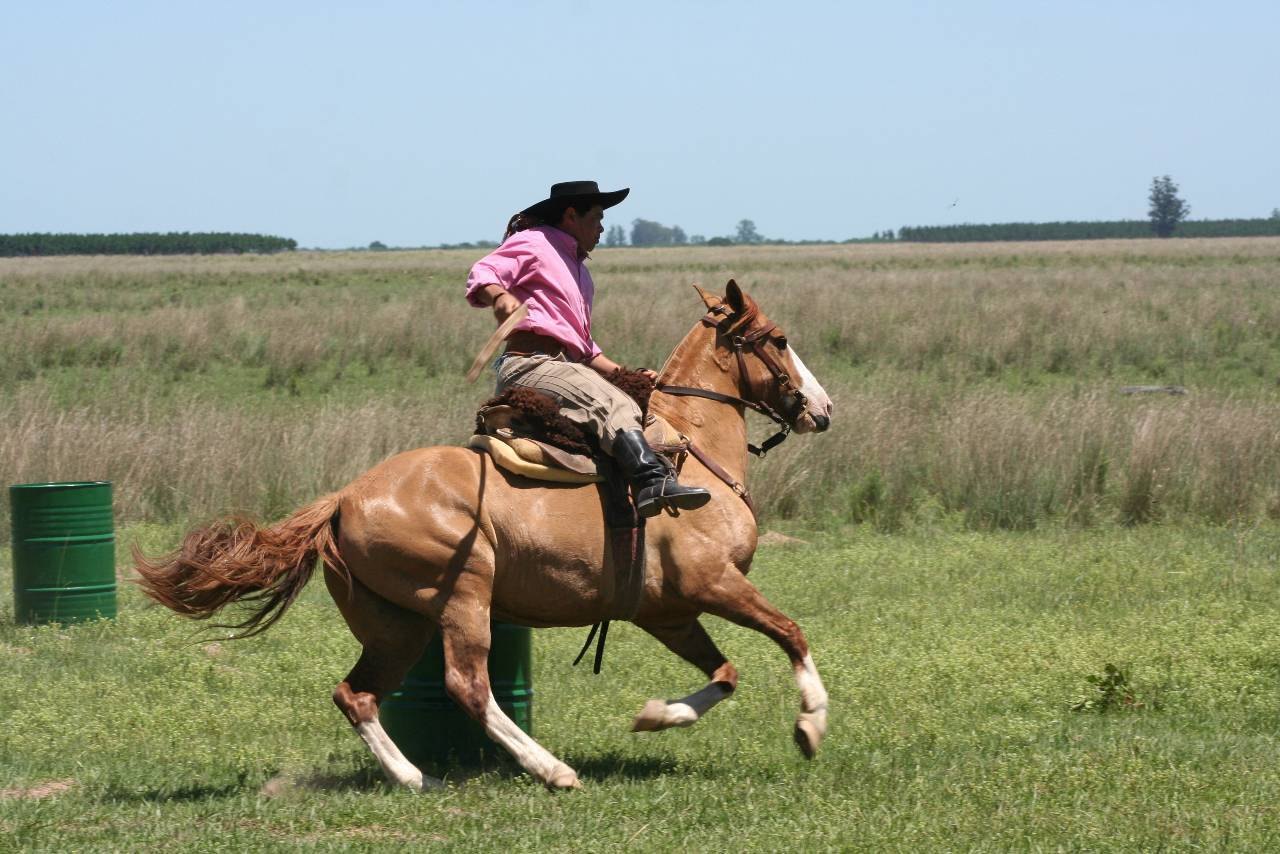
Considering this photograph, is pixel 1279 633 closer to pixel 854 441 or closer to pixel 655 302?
pixel 854 441

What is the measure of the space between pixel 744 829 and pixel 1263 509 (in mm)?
9336

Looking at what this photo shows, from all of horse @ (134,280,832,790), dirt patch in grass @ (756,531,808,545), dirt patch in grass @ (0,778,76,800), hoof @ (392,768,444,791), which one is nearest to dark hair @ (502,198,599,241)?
horse @ (134,280,832,790)

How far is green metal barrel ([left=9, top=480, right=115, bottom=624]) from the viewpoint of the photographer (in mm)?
10164

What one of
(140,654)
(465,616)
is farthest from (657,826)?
(140,654)

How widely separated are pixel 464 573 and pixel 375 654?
1.88 feet

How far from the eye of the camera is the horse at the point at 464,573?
636 centimetres

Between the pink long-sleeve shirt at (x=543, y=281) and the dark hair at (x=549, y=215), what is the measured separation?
0.09 m

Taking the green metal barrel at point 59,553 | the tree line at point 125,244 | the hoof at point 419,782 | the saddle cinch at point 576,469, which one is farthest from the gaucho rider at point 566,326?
the tree line at point 125,244

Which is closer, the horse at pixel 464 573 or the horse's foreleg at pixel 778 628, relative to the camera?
the horse at pixel 464 573

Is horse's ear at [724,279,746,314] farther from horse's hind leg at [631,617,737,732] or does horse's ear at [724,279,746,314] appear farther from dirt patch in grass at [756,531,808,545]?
dirt patch in grass at [756,531,808,545]

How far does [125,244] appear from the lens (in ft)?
345

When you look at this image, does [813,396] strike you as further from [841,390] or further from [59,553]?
[841,390]

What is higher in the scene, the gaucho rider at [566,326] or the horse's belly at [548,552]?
the gaucho rider at [566,326]

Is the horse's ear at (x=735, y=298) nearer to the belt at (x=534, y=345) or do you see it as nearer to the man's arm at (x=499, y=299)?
the belt at (x=534, y=345)
